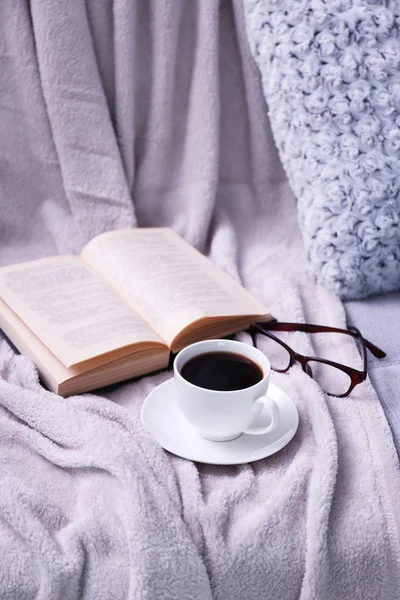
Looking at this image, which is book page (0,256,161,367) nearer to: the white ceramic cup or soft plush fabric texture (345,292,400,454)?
the white ceramic cup

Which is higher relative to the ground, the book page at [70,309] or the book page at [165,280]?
the book page at [70,309]

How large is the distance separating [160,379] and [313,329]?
0.24 meters

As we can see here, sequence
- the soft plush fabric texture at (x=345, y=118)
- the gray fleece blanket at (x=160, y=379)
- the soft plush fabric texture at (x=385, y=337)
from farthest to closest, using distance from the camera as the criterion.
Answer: the soft plush fabric texture at (x=345, y=118) → the soft plush fabric texture at (x=385, y=337) → the gray fleece blanket at (x=160, y=379)

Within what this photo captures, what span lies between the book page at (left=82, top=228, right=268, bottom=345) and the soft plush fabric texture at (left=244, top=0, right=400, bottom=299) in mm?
185

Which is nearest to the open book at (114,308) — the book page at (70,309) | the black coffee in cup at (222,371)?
the book page at (70,309)

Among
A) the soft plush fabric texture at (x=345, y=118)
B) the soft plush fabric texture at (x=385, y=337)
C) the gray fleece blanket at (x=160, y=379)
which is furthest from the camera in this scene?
the soft plush fabric texture at (x=345, y=118)

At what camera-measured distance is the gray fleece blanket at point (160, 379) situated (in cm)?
68

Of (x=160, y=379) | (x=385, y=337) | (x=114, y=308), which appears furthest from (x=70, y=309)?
(x=385, y=337)

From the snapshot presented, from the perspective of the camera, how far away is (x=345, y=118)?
1069 millimetres

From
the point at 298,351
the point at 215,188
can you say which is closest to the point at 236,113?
the point at 215,188

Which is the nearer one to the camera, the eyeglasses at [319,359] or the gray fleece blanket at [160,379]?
the gray fleece blanket at [160,379]

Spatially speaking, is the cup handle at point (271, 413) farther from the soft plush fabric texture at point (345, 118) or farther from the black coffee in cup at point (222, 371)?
the soft plush fabric texture at point (345, 118)

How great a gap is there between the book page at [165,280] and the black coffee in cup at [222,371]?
5.4 inches

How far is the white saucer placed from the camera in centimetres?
77
